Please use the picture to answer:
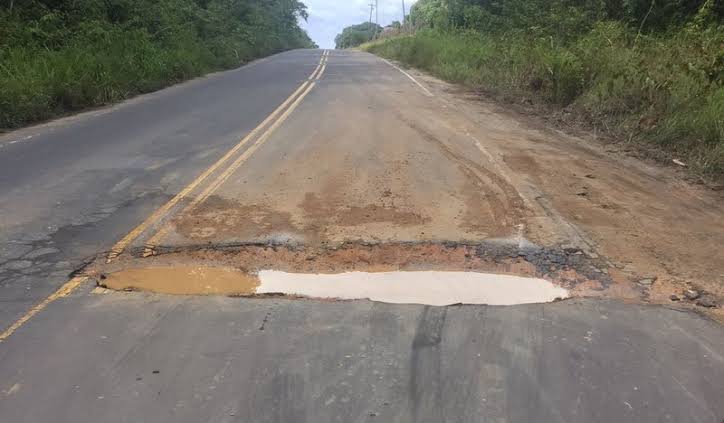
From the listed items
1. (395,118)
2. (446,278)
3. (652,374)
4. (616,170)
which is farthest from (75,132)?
(652,374)

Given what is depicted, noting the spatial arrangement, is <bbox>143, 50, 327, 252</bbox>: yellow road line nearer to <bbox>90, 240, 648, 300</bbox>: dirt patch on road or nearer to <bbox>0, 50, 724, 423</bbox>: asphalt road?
<bbox>0, 50, 724, 423</bbox>: asphalt road

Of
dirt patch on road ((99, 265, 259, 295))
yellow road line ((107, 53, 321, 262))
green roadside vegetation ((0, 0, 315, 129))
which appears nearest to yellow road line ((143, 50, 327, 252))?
yellow road line ((107, 53, 321, 262))

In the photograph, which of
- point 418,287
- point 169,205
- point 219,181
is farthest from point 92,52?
point 418,287

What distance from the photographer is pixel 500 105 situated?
14.3 meters

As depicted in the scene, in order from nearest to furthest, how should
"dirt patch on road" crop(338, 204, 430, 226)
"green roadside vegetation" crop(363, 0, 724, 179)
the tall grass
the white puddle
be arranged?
1. the white puddle
2. "dirt patch on road" crop(338, 204, 430, 226)
3. the tall grass
4. "green roadside vegetation" crop(363, 0, 724, 179)

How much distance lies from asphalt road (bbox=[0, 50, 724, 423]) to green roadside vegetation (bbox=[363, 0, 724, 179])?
12.0ft

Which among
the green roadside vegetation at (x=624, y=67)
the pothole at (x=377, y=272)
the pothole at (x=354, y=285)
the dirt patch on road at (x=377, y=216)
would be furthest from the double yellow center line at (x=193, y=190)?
the green roadside vegetation at (x=624, y=67)

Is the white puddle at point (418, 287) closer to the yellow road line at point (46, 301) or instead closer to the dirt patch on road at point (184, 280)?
the dirt patch on road at point (184, 280)

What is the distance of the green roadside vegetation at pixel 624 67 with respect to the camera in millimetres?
8680

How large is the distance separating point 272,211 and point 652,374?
3816 millimetres

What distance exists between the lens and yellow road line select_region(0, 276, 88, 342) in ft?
11.8

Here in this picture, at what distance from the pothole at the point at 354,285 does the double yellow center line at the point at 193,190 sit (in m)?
0.39

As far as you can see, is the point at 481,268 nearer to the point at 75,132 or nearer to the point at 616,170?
the point at 616,170

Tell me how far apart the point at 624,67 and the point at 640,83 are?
785 mm
